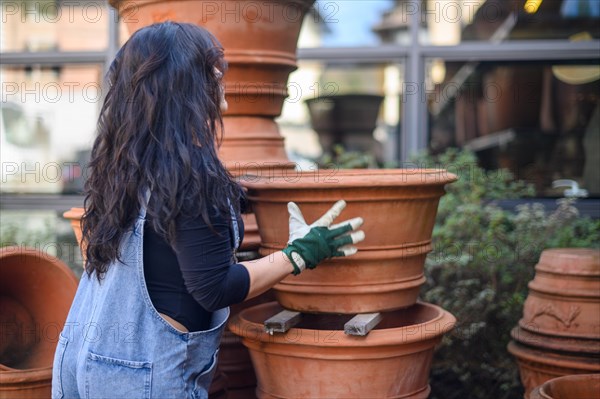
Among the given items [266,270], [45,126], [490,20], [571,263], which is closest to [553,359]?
[571,263]

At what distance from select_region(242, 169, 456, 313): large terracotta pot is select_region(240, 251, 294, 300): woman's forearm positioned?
0.33 m

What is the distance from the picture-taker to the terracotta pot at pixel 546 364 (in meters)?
2.88

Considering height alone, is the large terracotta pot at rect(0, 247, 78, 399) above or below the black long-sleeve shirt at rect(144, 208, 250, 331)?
below

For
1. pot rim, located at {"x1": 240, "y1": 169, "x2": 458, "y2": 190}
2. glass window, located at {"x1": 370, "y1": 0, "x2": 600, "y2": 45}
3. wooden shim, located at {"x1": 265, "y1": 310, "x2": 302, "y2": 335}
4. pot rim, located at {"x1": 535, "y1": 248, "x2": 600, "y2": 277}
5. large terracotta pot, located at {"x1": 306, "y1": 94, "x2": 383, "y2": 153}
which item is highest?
glass window, located at {"x1": 370, "y1": 0, "x2": 600, "y2": 45}

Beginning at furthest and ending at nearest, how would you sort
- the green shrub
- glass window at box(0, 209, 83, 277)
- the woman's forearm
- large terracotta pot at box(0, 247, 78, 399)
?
glass window at box(0, 209, 83, 277)
the green shrub
large terracotta pot at box(0, 247, 78, 399)
the woman's forearm

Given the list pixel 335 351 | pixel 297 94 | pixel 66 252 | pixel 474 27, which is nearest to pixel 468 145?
pixel 474 27

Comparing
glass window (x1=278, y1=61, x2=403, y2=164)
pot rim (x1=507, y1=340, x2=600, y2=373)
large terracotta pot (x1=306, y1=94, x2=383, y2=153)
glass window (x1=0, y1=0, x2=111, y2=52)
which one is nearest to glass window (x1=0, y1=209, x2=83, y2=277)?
glass window (x1=0, y1=0, x2=111, y2=52)

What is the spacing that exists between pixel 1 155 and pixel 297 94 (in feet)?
7.37

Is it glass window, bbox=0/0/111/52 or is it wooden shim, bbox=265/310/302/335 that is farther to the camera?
glass window, bbox=0/0/111/52

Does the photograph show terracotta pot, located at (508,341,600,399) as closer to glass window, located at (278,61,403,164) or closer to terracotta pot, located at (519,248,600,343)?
terracotta pot, located at (519,248,600,343)

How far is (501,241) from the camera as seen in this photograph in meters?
3.89

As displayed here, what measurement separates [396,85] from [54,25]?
250 centimetres

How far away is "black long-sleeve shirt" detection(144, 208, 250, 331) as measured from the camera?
1864mm

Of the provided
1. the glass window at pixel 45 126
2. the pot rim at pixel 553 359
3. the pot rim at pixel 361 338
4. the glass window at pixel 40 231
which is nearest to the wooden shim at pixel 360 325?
the pot rim at pixel 361 338
